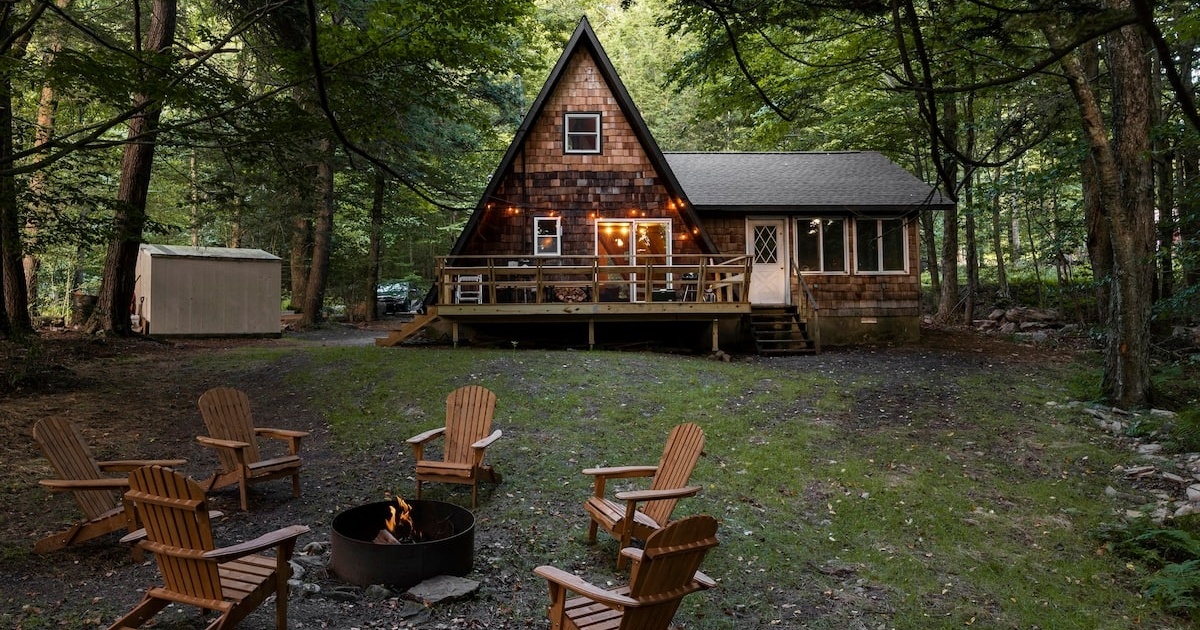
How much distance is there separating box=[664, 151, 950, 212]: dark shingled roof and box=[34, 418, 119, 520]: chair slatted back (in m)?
12.5

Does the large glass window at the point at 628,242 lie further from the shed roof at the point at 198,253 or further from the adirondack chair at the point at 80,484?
the adirondack chair at the point at 80,484

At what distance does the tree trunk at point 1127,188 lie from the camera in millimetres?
8734

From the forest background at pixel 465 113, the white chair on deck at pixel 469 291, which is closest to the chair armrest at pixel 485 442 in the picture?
the forest background at pixel 465 113

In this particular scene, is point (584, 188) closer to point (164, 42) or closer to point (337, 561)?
point (164, 42)

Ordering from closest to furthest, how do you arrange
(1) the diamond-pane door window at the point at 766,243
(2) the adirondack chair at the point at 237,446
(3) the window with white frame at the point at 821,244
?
(2) the adirondack chair at the point at 237,446 < (3) the window with white frame at the point at 821,244 < (1) the diamond-pane door window at the point at 766,243

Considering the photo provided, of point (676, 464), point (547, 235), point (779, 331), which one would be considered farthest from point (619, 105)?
point (676, 464)

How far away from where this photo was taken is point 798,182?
1714 cm

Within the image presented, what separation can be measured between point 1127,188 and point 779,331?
6895 millimetres

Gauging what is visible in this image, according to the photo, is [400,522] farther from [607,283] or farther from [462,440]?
[607,283]

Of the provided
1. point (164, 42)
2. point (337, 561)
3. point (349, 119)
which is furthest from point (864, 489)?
point (164, 42)

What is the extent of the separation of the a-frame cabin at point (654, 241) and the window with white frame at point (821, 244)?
1.2 inches

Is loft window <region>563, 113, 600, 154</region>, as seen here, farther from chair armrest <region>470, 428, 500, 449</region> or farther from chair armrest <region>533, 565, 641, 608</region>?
chair armrest <region>533, 565, 641, 608</region>

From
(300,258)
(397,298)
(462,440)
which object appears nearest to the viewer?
(462,440)

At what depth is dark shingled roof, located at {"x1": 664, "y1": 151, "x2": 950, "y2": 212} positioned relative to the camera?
51.3 ft
